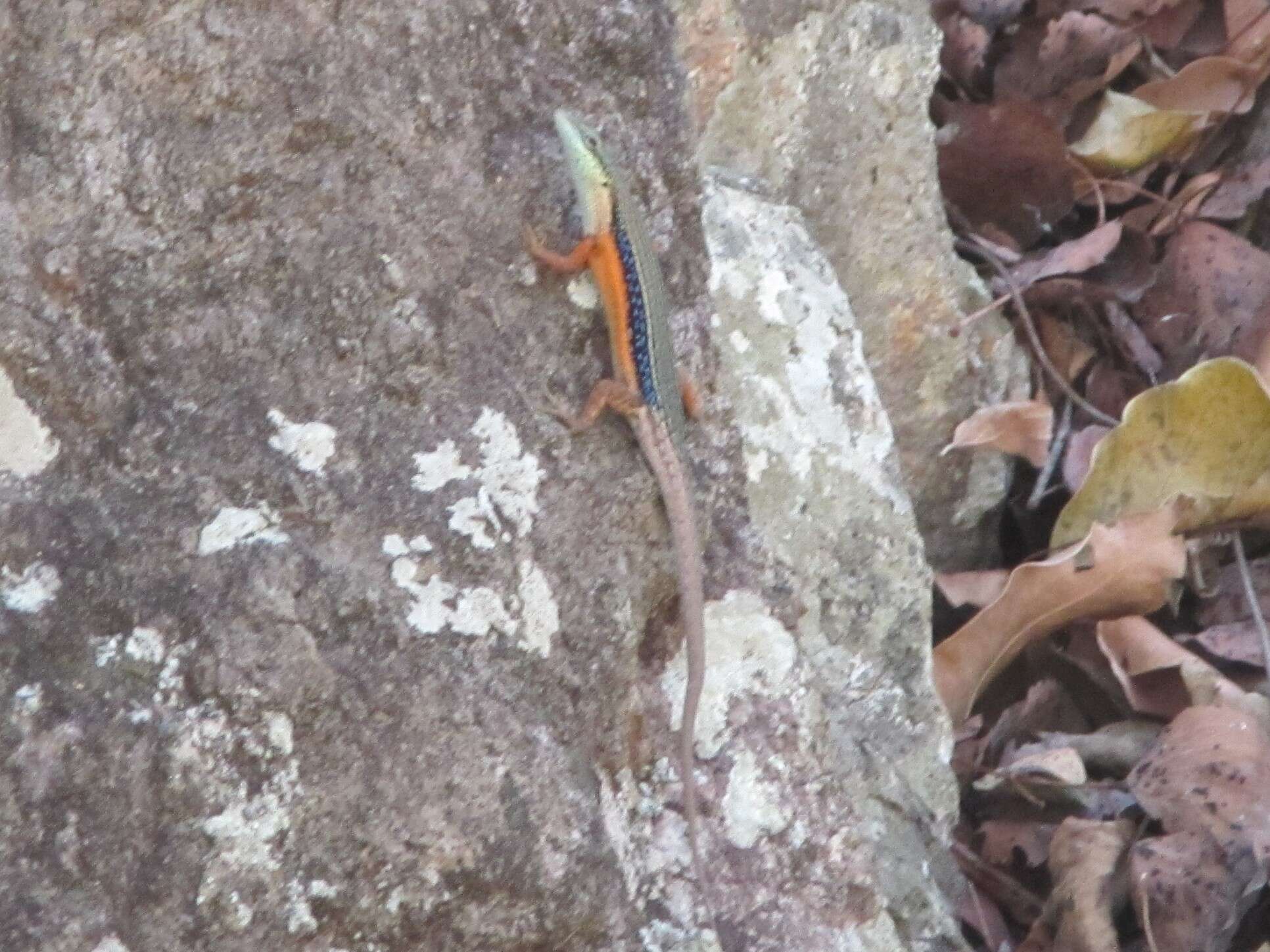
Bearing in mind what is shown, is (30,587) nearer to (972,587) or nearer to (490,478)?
(490,478)

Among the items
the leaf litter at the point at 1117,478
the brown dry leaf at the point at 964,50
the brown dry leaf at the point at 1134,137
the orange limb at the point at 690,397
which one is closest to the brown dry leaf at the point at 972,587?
the leaf litter at the point at 1117,478

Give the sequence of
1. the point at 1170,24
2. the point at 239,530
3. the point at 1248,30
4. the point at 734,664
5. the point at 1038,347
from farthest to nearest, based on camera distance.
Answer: the point at 1170,24 → the point at 1248,30 → the point at 1038,347 → the point at 734,664 → the point at 239,530

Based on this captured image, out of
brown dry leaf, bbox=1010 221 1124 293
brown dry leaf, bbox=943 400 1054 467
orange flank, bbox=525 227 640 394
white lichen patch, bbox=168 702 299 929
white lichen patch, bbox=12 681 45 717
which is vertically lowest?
white lichen patch, bbox=168 702 299 929

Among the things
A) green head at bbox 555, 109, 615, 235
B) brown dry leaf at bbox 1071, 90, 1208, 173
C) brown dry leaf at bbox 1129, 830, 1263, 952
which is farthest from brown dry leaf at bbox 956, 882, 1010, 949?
brown dry leaf at bbox 1071, 90, 1208, 173

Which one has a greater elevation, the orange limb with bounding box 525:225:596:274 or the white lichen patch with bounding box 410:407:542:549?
the orange limb with bounding box 525:225:596:274

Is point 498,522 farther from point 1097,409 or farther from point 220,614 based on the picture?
point 1097,409

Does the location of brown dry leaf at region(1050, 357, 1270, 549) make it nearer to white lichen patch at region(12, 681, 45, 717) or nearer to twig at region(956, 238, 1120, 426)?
twig at region(956, 238, 1120, 426)

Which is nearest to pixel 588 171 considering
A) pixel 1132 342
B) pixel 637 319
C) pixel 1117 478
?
pixel 637 319
